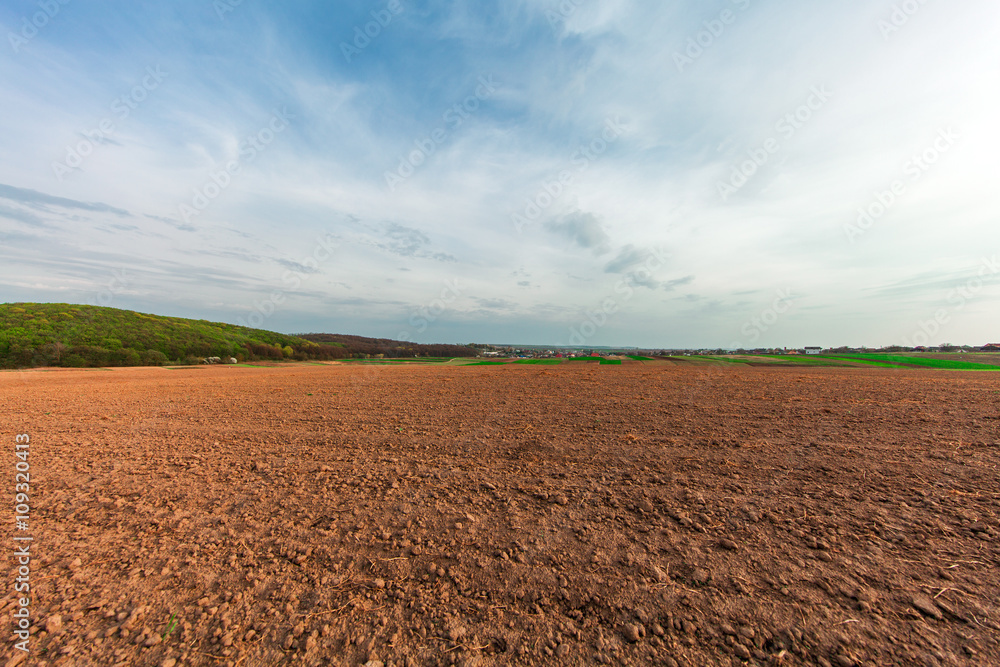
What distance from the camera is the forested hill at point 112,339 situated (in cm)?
3959

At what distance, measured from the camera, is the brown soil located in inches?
99.9

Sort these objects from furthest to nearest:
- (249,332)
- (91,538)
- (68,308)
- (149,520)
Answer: (249,332), (68,308), (149,520), (91,538)

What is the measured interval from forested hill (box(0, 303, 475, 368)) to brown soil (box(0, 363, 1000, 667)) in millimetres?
50127

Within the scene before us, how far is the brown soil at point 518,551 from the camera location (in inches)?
99.9

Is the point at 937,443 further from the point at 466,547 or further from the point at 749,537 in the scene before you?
the point at 466,547

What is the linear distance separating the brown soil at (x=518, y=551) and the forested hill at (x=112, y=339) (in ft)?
164

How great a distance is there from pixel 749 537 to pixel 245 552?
5.36 metres

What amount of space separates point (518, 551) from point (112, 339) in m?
65.1

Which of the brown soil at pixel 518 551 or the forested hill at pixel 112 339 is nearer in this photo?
the brown soil at pixel 518 551

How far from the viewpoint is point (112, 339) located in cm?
4584

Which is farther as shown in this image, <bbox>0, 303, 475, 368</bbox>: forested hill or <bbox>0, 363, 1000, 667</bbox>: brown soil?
<bbox>0, 303, 475, 368</bbox>: forested hill

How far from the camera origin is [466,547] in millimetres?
3801

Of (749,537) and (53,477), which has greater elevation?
(749,537)

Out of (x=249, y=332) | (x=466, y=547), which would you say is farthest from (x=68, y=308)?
(x=466, y=547)
